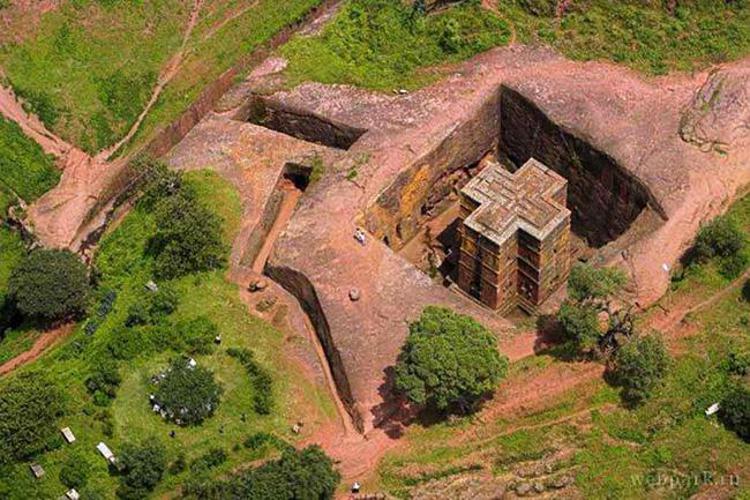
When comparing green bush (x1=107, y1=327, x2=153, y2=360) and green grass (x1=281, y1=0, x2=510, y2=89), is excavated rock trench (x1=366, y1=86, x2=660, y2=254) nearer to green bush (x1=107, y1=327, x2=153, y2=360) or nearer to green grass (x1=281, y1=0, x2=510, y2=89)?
green grass (x1=281, y1=0, x2=510, y2=89)

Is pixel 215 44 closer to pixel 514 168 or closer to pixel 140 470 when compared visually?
pixel 514 168

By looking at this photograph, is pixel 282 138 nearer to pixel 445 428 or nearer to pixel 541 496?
pixel 445 428

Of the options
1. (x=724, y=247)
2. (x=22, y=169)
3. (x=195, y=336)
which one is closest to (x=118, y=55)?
(x=22, y=169)

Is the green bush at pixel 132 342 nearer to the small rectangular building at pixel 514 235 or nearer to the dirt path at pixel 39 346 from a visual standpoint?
the dirt path at pixel 39 346

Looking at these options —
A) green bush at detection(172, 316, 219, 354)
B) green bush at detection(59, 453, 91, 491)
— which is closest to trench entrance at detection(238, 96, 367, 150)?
green bush at detection(172, 316, 219, 354)

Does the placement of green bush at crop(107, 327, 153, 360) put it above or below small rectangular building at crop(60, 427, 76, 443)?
above

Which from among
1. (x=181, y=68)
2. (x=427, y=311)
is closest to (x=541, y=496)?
(x=427, y=311)

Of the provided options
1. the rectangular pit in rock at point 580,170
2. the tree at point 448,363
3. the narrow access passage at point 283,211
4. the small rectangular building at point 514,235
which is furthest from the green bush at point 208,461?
the rectangular pit in rock at point 580,170
